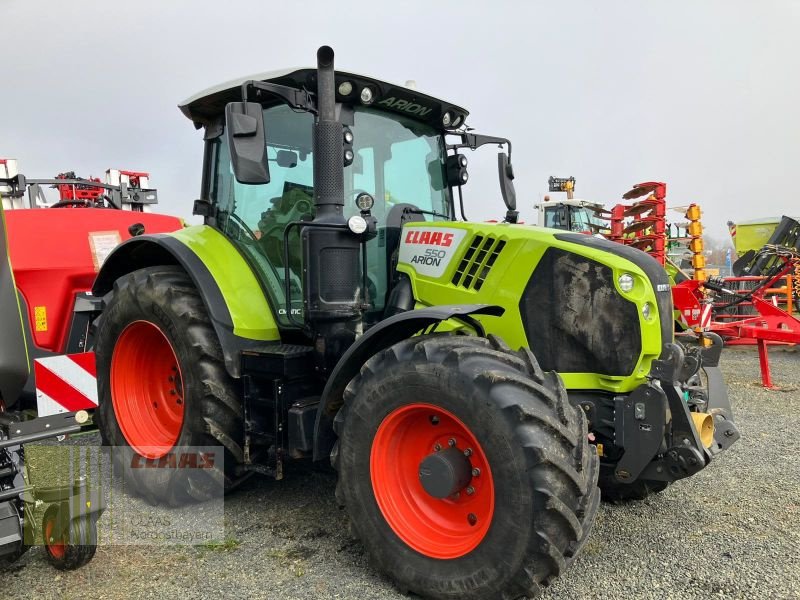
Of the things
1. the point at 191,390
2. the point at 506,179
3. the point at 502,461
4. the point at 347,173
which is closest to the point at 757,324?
the point at 506,179

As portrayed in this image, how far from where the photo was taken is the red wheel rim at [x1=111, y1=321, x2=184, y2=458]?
408 centimetres

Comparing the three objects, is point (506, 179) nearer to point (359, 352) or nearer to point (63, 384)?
point (359, 352)

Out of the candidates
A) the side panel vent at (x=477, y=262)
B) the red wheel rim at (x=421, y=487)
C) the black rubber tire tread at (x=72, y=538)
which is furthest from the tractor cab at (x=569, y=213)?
the black rubber tire tread at (x=72, y=538)

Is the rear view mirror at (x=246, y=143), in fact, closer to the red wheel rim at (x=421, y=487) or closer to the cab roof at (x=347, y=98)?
the cab roof at (x=347, y=98)

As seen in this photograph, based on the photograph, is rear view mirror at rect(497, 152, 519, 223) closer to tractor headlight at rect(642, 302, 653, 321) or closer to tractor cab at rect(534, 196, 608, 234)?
tractor headlight at rect(642, 302, 653, 321)

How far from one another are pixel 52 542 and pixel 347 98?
2.59 metres

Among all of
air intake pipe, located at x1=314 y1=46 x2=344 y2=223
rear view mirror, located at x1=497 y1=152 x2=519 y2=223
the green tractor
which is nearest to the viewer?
the green tractor

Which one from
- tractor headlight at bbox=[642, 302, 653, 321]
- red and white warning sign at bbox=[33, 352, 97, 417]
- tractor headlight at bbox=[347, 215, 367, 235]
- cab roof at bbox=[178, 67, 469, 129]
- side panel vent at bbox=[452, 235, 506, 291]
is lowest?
red and white warning sign at bbox=[33, 352, 97, 417]

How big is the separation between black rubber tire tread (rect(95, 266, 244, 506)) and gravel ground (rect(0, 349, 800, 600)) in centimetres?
28

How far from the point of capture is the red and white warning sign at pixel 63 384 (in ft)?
10.2

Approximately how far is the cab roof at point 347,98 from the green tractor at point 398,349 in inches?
0.5

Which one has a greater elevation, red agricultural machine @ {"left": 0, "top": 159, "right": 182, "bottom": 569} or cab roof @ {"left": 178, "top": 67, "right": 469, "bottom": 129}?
cab roof @ {"left": 178, "top": 67, "right": 469, "bottom": 129}

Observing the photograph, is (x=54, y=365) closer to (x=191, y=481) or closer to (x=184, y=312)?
(x=184, y=312)

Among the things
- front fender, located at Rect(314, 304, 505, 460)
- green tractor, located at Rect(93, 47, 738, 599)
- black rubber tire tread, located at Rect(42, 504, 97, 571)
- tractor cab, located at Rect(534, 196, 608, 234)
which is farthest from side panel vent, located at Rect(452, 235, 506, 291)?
tractor cab, located at Rect(534, 196, 608, 234)
